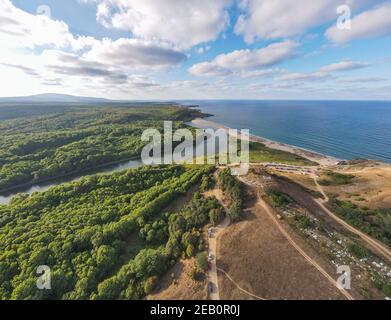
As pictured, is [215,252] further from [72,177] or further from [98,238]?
[72,177]

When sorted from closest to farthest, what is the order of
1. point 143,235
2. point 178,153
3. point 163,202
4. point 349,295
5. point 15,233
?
point 349,295, point 143,235, point 15,233, point 163,202, point 178,153

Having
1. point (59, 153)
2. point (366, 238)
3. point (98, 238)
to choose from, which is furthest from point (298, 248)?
point (59, 153)

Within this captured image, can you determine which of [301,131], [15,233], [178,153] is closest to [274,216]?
[15,233]

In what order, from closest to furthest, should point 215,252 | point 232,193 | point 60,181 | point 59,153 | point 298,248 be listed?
point 298,248
point 215,252
point 232,193
point 60,181
point 59,153

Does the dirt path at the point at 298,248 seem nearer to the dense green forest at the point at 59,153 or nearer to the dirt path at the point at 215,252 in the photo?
the dirt path at the point at 215,252

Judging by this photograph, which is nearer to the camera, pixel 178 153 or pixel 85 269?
pixel 85 269

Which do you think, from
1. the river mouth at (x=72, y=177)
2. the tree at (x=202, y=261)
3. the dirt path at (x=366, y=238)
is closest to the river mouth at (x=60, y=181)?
the river mouth at (x=72, y=177)

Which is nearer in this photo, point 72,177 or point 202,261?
point 202,261

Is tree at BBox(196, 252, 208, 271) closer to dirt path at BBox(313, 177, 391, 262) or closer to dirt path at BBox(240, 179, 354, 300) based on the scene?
dirt path at BBox(240, 179, 354, 300)

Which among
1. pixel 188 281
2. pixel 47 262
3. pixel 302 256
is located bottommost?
pixel 47 262

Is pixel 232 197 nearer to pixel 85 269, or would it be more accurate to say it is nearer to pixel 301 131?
pixel 85 269
